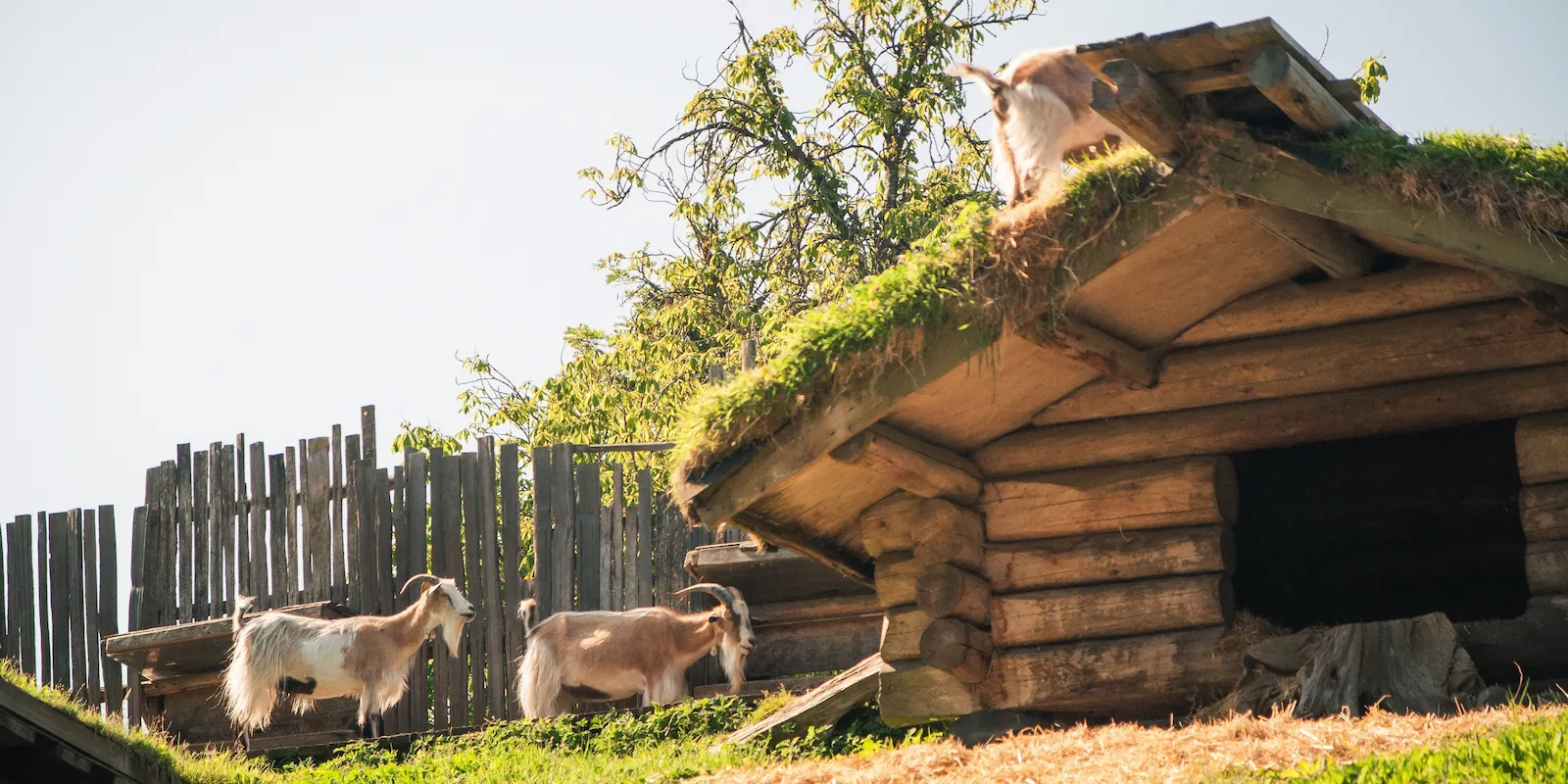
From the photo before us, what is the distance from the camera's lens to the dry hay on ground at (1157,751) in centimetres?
616

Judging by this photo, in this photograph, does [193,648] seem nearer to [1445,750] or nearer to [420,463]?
[420,463]

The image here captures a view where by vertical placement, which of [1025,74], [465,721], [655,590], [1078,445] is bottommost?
[465,721]

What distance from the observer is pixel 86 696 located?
1462 centimetres

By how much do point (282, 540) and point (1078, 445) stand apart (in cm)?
823

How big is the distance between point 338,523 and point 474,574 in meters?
1.36

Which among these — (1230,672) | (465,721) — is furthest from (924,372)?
(465,721)

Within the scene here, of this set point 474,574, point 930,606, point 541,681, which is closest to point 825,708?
point 930,606

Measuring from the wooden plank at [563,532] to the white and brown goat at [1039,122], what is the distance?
6129 millimetres

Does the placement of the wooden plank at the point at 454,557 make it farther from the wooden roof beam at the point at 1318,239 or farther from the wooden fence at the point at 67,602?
the wooden roof beam at the point at 1318,239

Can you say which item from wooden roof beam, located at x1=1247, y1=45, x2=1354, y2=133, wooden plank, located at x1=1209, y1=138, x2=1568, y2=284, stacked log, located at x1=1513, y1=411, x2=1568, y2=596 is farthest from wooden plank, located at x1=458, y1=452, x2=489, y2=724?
wooden roof beam, located at x1=1247, y1=45, x2=1354, y2=133

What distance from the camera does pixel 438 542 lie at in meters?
13.3

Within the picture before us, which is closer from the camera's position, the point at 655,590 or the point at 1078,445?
the point at 1078,445

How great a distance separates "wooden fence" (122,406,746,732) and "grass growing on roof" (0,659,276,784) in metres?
2.36

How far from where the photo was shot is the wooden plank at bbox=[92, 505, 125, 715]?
47.9ft
